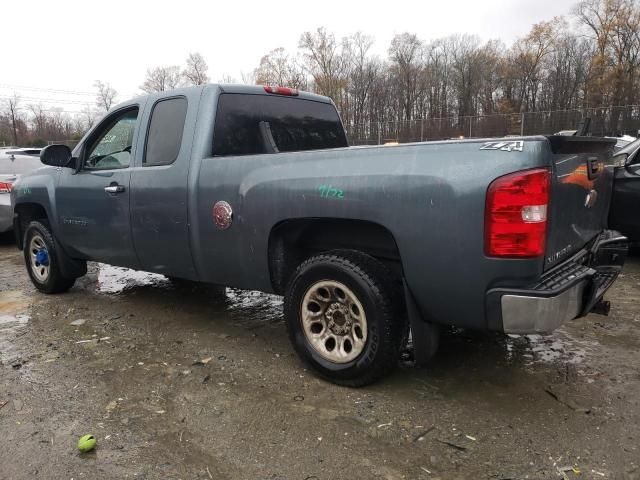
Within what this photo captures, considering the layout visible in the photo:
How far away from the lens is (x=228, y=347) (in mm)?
3930

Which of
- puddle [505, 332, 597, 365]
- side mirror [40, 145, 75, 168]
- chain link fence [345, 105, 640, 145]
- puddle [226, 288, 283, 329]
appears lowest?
puddle [226, 288, 283, 329]

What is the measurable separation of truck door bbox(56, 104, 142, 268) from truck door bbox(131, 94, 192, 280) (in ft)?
0.59

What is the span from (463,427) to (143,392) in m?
1.96

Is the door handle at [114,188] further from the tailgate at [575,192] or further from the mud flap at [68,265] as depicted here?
the tailgate at [575,192]

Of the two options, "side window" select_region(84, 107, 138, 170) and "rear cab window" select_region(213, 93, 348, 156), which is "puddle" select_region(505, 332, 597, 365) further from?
"side window" select_region(84, 107, 138, 170)

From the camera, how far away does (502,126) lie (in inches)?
1166

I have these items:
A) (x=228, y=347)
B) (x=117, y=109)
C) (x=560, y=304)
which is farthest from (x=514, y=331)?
(x=117, y=109)

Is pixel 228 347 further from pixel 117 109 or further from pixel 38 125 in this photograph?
pixel 38 125

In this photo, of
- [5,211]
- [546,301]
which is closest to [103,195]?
[546,301]

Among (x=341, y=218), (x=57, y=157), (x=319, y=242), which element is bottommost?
(x=319, y=242)

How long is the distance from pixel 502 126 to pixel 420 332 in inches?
1162

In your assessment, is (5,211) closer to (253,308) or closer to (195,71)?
(253,308)

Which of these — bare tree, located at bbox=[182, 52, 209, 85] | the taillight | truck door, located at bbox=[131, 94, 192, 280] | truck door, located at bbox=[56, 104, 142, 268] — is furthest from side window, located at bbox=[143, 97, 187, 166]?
bare tree, located at bbox=[182, 52, 209, 85]

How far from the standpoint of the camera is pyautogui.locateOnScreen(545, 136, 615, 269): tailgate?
2.57 meters
